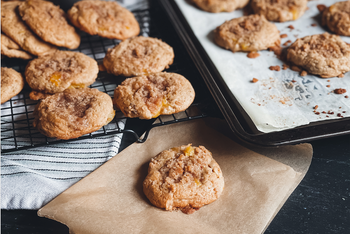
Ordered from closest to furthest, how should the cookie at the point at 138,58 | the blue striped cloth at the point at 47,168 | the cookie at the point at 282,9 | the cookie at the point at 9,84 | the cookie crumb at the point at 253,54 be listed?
the blue striped cloth at the point at 47,168 → the cookie at the point at 9,84 → the cookie at the point at 138,58 → the cookie crumb at the point at 253,54 → the cookie at the point at 282,9

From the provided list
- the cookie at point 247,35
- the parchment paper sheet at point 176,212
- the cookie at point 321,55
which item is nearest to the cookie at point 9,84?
the parchment paper sheet at point 176,212

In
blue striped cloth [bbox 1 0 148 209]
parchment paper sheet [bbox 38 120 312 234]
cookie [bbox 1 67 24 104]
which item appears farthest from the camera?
cookie [bbox 1 67 24 104]

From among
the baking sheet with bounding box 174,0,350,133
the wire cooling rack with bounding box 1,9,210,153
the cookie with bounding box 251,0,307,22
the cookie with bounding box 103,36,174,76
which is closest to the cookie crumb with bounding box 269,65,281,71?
the baking sheet with bounding box 174,0,350,133

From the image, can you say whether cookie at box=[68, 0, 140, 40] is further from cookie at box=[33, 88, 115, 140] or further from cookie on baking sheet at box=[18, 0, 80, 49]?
cookie at box=[33, 88, 115, 140]

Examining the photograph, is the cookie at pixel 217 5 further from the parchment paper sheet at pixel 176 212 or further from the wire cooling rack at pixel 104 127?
the parchment paper sheet at pixel 176 212

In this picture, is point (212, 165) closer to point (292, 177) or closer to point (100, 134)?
point (292, 177)

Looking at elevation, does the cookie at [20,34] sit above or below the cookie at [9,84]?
above
